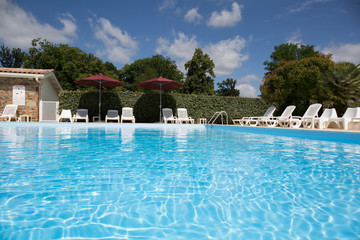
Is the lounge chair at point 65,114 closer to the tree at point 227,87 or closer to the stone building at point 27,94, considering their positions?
the stone building at point 27,94

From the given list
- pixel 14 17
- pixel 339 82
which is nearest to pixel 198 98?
pixel 339 82

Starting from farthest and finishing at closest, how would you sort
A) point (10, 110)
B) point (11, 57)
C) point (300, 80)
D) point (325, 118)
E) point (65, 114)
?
point (11, 57) < point (65, 114) < point (10, 110) < point (300, 80) < point (325, 118)

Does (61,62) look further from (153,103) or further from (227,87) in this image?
(227,87)

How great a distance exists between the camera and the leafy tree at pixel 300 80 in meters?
11.1

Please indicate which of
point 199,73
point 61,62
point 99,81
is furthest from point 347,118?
point 61,62

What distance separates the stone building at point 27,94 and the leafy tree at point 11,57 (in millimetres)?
29284

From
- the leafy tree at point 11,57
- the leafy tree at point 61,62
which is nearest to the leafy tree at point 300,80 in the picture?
the leafy tree at point 61,62

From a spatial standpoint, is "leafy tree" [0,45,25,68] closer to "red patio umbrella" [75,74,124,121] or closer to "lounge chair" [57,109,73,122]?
"lounge chair" [57,109,73,122]

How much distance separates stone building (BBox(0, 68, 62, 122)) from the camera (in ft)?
44.3

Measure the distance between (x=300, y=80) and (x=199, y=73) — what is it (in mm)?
Answer: 23057

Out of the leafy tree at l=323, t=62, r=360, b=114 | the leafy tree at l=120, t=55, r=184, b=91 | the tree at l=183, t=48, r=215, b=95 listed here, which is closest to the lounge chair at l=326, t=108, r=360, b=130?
the leafy tree at l=323, t=62, r=360, b=114

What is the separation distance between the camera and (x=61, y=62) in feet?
106

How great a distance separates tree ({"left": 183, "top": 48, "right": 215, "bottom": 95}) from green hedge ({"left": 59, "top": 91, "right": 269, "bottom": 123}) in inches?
708

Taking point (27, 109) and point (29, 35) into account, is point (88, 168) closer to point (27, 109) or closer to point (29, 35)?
point (27, 109)
